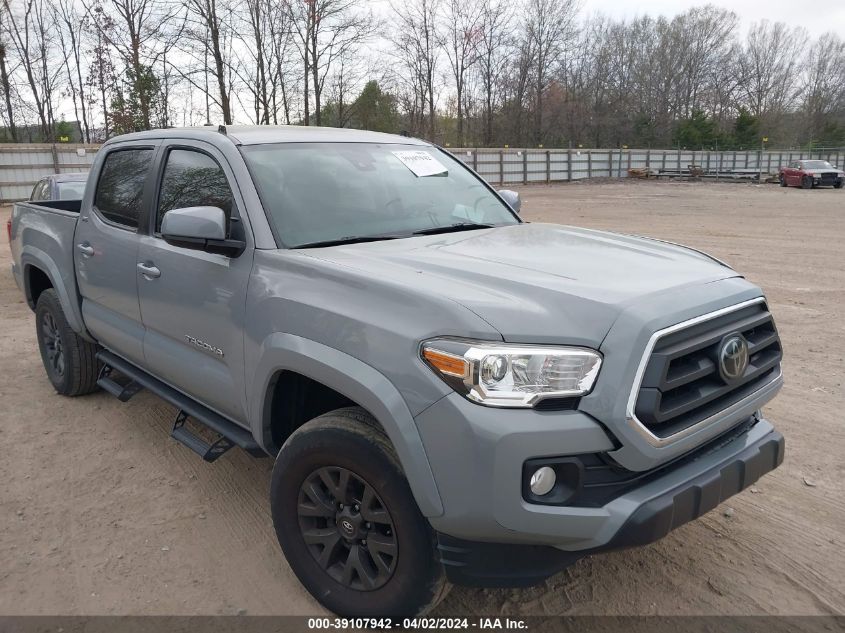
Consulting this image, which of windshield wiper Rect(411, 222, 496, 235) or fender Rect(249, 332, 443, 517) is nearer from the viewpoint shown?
fender Rect(249, 332, 443, 517)

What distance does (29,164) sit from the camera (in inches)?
990

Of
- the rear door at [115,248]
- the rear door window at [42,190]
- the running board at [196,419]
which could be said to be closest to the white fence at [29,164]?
the rear door window at [42,190]

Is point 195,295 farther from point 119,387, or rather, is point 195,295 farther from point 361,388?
point 119,387

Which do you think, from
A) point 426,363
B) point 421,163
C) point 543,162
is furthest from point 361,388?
point 543,162

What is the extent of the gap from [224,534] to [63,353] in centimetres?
254

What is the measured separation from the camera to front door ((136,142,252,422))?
291 centimetres

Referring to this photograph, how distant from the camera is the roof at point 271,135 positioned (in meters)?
3.30

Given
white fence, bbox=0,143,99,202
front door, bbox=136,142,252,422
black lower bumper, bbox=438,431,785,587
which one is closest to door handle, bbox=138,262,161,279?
front door, bbox=136,142,252,422

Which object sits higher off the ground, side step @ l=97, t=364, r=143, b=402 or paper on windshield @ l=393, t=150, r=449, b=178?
paper on windshield @ l=393, t=150, r=449, b=178

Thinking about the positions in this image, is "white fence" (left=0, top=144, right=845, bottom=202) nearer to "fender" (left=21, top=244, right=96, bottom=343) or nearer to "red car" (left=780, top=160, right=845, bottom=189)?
"red car" (left=780, top=160, right=845, bottom=189)

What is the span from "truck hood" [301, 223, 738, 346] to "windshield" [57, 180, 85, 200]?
28.0ft

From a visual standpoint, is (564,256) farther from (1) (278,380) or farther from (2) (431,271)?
(1) (278,380)

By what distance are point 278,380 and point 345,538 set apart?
0.69m

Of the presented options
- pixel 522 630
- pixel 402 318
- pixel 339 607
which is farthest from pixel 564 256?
pixel 339 607
